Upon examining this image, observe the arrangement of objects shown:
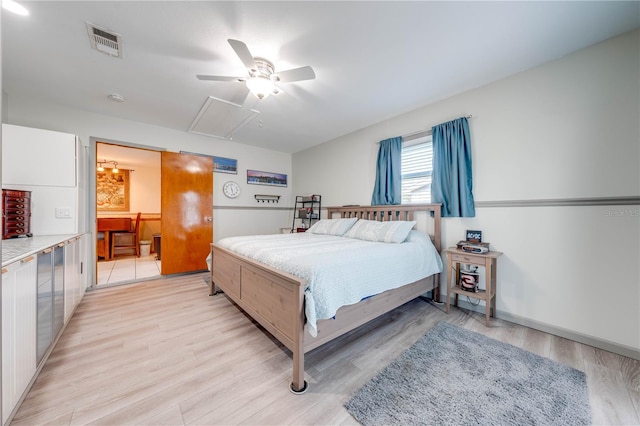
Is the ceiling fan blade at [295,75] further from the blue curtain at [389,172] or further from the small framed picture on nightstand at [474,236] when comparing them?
the small framed picture on nightstand at [474,236]

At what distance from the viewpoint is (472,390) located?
5.69 feet

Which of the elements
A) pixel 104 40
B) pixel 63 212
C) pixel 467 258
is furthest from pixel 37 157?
pixel 467 258

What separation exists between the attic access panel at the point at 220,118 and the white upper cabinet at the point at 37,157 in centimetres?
152

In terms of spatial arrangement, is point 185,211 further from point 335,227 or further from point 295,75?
point 295,75

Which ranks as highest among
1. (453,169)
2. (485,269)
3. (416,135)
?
(416,135)

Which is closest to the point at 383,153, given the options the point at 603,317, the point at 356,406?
the point at 603,317

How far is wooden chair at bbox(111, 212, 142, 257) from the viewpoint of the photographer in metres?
5.59

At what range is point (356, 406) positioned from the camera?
1595mm

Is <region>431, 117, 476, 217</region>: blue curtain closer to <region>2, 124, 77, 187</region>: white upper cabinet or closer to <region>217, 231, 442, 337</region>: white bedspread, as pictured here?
<region>217, 231, 442, 337</region>: white bedspread

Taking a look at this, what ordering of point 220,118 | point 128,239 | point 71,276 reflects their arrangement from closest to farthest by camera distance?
point 71,276
point 220,118
point 128,239

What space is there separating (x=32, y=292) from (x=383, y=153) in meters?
3.86

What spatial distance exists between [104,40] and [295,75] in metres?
1.68

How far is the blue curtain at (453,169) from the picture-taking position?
2.94 meters

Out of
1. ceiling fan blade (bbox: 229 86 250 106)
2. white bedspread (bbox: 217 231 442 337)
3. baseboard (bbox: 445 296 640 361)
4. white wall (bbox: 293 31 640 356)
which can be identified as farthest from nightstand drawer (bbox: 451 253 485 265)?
ceiling fan blade (bbox: 229 86 250 106)
